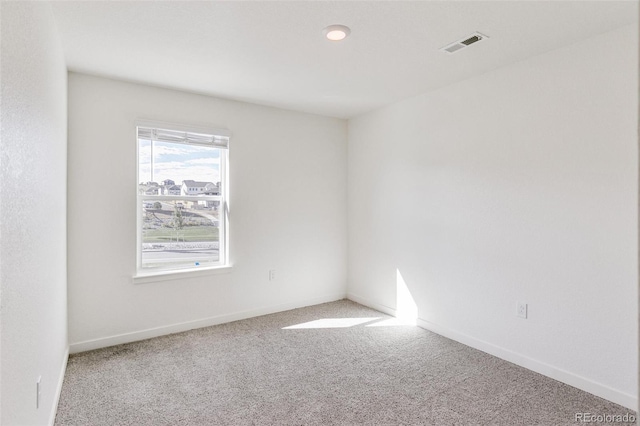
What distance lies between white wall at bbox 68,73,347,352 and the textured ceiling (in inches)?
11.7

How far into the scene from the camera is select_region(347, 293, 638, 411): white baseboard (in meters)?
2.30

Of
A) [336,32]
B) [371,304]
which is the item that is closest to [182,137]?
[336,32]

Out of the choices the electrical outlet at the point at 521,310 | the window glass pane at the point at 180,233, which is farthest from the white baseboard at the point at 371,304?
the window glass pane at the point at 180,233

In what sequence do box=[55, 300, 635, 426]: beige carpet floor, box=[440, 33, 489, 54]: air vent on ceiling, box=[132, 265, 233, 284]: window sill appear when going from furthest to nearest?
box=[132, 265, 233, 284]: window sill
box=[440, 33, 489, 54]: air vent on ceiling
box=[55, 300, 635, 426]: beige carpet floor

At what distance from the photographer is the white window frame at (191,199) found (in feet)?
11.1

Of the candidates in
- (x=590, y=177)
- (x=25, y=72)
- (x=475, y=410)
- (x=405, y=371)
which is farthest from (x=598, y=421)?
(x=25, y=72)

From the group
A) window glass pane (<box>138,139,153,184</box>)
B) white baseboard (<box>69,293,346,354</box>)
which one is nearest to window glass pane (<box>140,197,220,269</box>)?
window glass pane (<box>138,139,153,184</box>)

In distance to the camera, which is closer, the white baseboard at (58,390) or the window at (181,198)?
the white baseboard at (58,390)

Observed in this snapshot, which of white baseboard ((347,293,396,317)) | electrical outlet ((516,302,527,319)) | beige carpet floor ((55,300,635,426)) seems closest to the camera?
beige carpet floor ((55,300,635,426))

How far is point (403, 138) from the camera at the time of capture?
3.89 m

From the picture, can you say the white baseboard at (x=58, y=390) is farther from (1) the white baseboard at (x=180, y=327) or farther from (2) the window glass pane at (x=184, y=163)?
(2) the window glass pane at (x=184, y=163)

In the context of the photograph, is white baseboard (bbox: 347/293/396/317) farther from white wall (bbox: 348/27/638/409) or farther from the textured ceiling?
the textured ceiling

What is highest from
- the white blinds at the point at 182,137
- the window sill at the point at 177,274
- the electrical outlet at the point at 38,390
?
the white blinds at the point at 182,137

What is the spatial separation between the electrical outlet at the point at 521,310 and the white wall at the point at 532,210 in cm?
4
